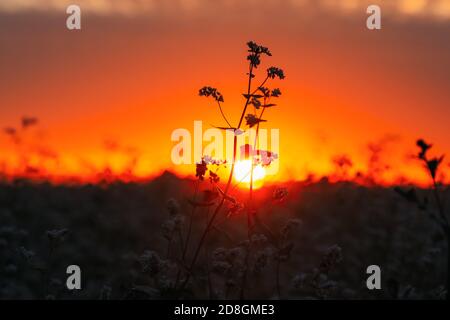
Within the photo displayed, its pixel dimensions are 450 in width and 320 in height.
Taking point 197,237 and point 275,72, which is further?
point 197,237

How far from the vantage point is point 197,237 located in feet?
45.0

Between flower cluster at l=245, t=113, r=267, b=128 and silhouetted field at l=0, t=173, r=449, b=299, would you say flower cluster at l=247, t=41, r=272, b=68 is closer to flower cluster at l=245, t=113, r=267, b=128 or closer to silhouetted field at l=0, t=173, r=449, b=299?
flower cluster at l=245, t=113, r=267, b=128

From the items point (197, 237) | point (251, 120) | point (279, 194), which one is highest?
point (251, 120)

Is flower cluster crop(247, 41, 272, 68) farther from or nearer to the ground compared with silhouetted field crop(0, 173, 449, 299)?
farther from the ground

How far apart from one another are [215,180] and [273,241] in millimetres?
775

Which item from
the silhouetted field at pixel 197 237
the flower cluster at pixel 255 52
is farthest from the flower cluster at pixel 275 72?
the silhouetted field at pixel 197 237

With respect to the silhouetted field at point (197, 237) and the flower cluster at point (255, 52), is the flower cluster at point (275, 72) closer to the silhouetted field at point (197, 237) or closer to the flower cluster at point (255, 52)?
the flower cluster at point (255, 52)

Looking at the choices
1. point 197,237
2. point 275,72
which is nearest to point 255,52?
point 275,72

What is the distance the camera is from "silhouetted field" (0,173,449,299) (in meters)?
11.1

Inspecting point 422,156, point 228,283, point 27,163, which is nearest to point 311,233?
point 27,163

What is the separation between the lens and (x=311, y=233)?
1483 centimetres

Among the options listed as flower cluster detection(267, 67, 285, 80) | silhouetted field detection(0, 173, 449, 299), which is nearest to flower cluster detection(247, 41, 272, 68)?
flower cluster detection(267, 67, 285, 80)

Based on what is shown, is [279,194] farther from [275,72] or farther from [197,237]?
[197,237]
